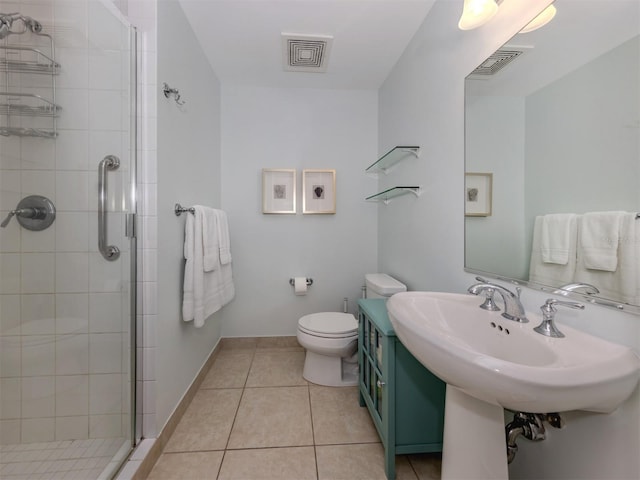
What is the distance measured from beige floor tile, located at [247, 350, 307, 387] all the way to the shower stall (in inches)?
29.5

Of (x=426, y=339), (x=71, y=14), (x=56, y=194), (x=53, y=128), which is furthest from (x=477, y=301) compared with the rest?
(x=71, y=14)

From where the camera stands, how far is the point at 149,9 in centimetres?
111

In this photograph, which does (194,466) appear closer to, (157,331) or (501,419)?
(157,331)

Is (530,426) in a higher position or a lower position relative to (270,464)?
higher

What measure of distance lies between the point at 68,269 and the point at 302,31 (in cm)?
174

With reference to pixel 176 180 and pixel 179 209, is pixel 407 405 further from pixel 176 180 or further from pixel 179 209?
pixel 176 180

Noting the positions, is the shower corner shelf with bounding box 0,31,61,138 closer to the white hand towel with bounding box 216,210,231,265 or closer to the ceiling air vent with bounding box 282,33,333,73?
the white hand towel with bounding box 216,210,231,265

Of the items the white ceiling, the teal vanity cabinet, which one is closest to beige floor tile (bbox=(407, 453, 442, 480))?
the teal vanity cabinet

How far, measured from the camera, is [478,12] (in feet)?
2.99

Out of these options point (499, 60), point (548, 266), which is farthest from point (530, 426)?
point (499, 60)

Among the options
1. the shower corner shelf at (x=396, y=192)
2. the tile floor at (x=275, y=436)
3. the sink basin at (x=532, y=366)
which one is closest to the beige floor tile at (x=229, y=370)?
the tile floor at (x=275, y=436)

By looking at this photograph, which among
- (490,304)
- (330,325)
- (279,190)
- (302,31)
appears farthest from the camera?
(279,190)

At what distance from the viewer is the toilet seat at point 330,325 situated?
5.09 feet

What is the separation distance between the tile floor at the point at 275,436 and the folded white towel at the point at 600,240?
1017 mm
